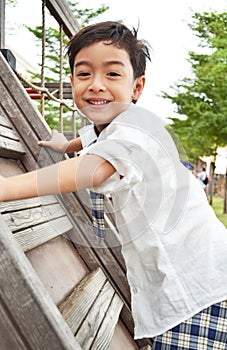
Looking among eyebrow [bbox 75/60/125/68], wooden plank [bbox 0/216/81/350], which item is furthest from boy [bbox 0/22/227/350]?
wooden plank [bbox 0/216/81/350]

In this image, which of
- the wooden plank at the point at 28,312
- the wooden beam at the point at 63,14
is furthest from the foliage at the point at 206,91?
the wooden plank at the point at 28,312

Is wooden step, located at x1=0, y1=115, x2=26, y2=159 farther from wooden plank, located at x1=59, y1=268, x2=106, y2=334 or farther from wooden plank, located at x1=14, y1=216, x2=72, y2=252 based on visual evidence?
wooden plank, located at x1=59, y1=268, x2=106, y2=334

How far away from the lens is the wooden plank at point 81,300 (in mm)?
1316

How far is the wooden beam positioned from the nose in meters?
1.33

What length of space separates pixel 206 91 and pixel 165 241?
14422 millimetres

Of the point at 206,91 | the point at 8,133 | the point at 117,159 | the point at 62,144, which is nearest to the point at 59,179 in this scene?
the point at 117,159

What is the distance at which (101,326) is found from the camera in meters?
1.48

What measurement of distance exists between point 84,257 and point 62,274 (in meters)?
0.29

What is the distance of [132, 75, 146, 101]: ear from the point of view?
1.49 metres

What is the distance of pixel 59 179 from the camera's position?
1.13 meters

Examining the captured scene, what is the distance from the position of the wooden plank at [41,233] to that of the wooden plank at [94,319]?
0.24 meters

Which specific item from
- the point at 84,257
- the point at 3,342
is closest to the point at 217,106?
the point at 84,257

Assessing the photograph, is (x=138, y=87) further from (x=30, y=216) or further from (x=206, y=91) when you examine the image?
(x=206, y=91)

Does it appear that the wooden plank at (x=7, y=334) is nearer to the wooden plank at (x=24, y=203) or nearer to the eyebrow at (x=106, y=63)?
the wooden plank at (x=24, y=203)
